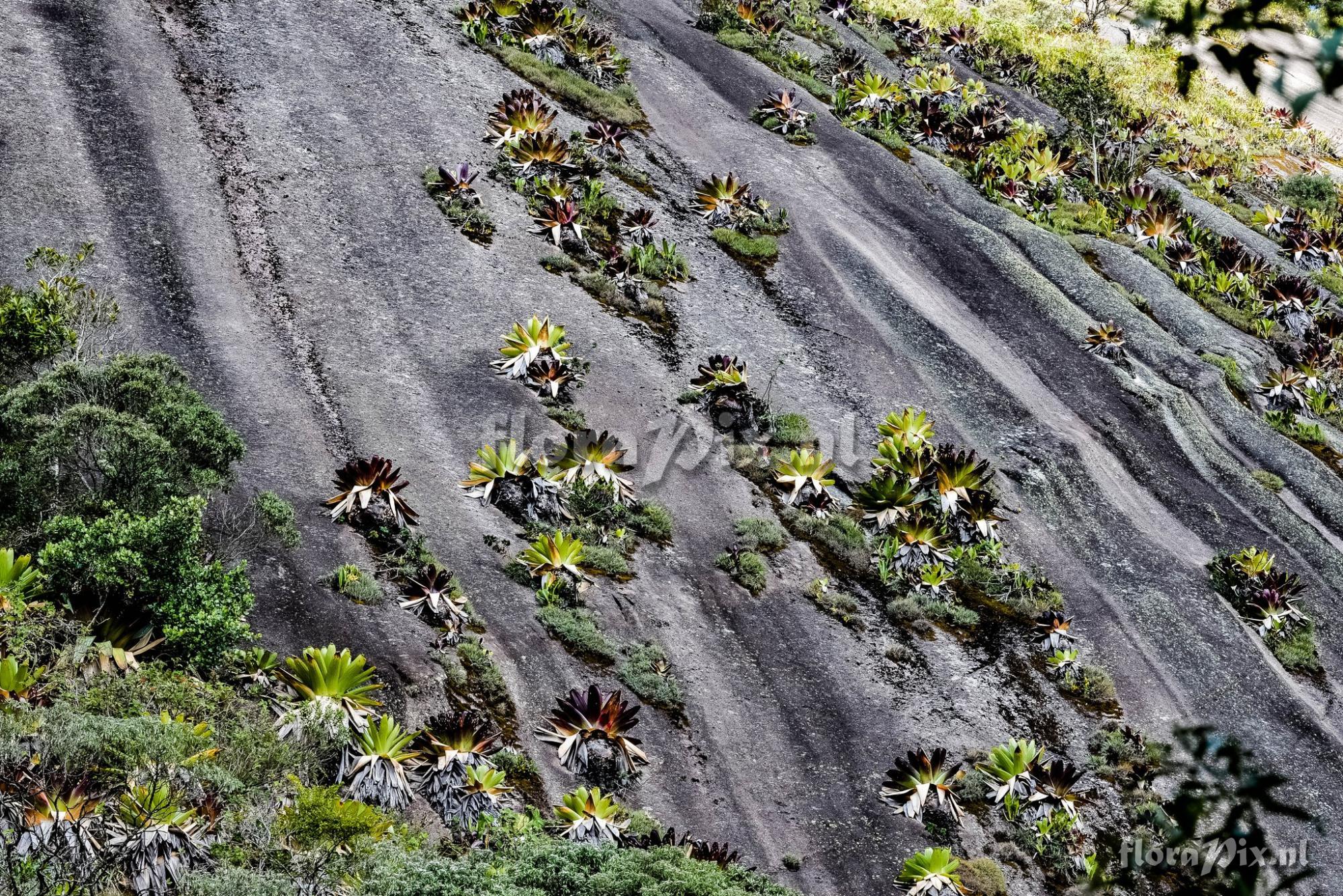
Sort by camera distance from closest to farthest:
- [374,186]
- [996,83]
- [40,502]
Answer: [40,502]
[374,186]
[996,83]

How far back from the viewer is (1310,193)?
36562 millimetres

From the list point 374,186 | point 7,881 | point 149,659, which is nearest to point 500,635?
point 149,659

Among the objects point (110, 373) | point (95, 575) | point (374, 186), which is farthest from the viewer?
point (374, 186)

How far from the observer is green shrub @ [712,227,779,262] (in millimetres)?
23531

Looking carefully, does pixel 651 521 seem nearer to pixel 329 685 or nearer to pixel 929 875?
pixel 329 685

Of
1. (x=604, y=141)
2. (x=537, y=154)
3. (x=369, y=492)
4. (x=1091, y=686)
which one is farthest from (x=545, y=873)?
(x=604, y=141)

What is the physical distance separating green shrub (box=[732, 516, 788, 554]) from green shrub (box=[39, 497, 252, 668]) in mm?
7851

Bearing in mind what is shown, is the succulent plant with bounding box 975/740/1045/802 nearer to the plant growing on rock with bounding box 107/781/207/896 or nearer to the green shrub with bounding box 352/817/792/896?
the green shrub with bounding box 352/817/792/896

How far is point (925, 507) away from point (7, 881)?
14.2 meters

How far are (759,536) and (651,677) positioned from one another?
12.1ft

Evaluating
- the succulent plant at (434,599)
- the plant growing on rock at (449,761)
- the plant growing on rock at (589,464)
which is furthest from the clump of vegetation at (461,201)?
the plant growing on rock at (449,761)

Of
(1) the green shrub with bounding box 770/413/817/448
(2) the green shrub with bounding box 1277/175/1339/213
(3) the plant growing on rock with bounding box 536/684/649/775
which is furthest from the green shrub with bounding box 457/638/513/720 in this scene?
(2) the green shrub with bounding box 1277/175/1339/213

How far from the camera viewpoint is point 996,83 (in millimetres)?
37062

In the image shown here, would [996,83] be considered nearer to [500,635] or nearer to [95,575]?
[500,635]
